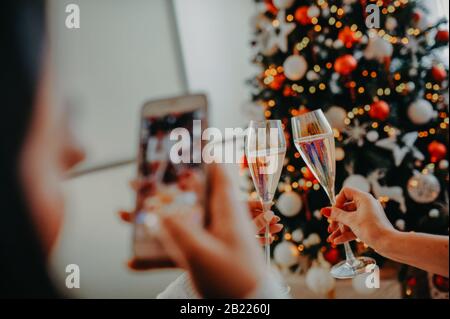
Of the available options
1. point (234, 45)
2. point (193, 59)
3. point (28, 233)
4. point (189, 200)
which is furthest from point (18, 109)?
point (234, 45)

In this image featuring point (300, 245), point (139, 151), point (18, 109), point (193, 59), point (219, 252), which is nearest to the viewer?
point (219, 252)

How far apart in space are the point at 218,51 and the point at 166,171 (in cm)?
198

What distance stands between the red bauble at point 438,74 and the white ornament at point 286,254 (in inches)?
39.0

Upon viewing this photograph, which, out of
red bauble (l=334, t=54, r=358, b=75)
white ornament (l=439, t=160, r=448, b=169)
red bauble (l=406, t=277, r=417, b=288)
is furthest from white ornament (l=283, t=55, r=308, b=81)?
red bauble (l=406, t=277, r=417, b=288)

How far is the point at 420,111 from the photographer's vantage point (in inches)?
61.0

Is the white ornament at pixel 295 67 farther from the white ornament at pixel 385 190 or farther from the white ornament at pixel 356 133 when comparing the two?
the white ornament at pixel 385 190

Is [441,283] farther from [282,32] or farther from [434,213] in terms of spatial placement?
[282,32]

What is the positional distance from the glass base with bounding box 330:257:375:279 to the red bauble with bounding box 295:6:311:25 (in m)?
1.33

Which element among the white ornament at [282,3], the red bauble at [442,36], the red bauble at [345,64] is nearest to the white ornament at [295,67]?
the red bauble at [345,64]

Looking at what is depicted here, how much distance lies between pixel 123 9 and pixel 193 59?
1.64 feet

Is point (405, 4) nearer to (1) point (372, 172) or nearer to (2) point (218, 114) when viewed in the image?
(1) point (372, 172)

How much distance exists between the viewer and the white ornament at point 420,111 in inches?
60.9

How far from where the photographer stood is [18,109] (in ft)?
1.80

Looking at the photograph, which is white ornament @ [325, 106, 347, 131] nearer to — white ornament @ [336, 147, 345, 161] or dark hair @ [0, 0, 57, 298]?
white ornament @ [336, 147, 345, 161]
